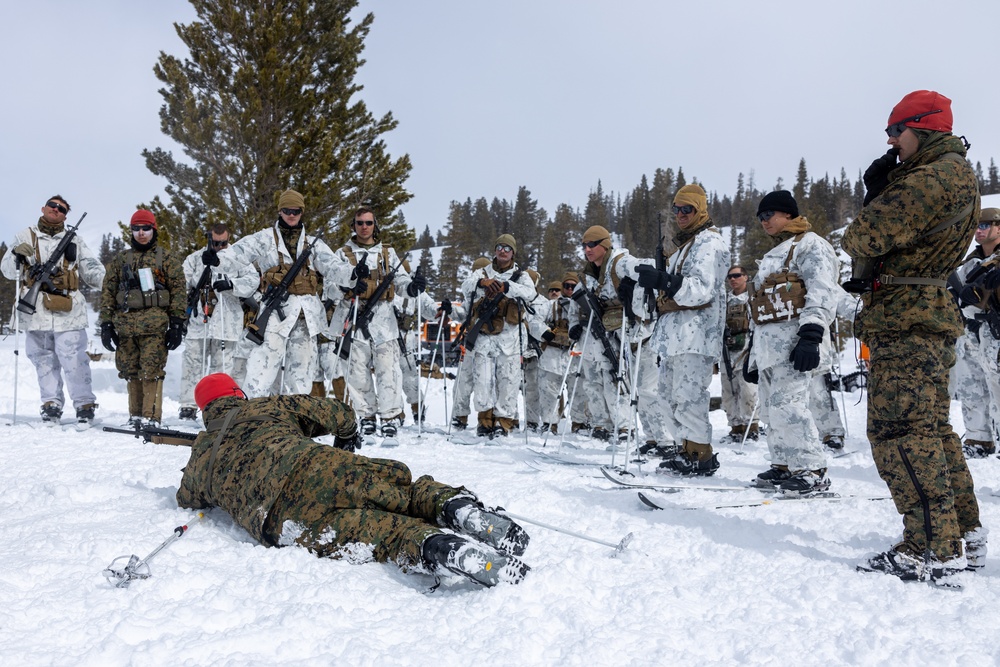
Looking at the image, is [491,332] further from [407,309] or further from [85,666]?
[85,666]

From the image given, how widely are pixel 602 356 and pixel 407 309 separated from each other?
2382mm

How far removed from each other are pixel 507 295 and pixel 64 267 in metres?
4.86

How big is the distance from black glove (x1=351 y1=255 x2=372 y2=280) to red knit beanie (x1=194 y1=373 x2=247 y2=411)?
3.09 m

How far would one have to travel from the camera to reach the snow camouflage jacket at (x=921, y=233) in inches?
106

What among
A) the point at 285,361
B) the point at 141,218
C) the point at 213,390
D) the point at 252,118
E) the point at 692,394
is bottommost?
the point at 692,394

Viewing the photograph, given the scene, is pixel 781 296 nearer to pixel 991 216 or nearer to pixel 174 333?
pixel 991 216

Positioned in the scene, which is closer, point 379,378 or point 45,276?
point 45,276

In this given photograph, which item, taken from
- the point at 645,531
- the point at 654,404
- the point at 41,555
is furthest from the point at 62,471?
the point at 654,404

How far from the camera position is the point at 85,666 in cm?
174

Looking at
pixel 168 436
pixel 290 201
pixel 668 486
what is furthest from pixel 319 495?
pixel 290 201

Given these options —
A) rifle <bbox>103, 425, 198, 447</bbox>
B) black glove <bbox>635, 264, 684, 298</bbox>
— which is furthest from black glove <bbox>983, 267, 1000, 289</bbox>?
rifle <bbox>103, 425, 198, 447</bbox>

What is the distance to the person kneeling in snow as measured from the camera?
2434 mm

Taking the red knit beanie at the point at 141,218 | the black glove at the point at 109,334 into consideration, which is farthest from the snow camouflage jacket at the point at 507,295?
the black glove at the point at 109,334

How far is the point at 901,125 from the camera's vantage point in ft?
9.41
